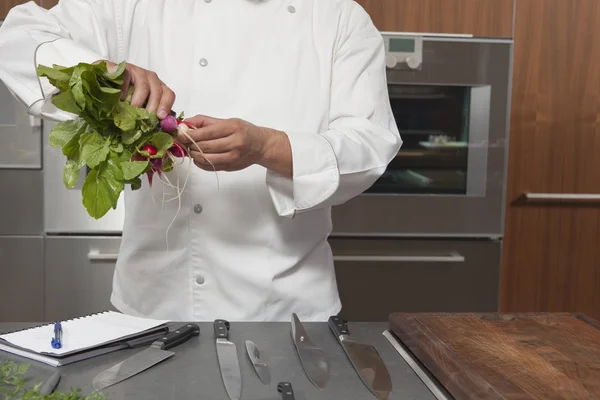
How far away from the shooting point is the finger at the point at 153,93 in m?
1.02

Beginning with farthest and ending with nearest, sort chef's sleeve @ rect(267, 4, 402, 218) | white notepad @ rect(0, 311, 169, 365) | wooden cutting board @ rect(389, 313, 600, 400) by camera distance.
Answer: chef's sleeve @ rect(267, 4, 402, 218) < white notepad @ rect(0, 311, 169, 365) < wooden cutting board @ rect(389, 313, 600, 400)

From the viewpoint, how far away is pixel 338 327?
41.8 inches

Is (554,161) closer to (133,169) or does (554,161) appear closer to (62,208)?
(62,208)

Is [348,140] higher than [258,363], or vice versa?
[348,140]

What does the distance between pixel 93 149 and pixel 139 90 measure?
106 mm

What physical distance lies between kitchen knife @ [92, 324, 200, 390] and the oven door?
40.5 inches

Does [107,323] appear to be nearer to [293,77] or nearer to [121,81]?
[121,81]

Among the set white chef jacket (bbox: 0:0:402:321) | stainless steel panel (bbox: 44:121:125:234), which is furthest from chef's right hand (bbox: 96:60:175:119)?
stainless steel panel (bbox: 44:121:125:234)

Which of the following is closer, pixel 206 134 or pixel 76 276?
pixel 206 134

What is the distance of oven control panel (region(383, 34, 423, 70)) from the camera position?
199 cm

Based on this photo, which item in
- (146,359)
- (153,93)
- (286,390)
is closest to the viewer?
(286,390)

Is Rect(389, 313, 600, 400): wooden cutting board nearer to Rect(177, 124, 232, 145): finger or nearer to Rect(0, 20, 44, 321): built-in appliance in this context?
Rect(177, 124, 232, 145): finger

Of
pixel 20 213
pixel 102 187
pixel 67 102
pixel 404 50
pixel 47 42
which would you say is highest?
pixel 404 50

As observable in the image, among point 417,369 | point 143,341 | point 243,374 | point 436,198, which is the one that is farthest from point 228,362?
point 436,198
